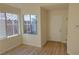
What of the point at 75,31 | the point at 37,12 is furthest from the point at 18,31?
the point at 75,31

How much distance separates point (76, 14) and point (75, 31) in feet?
1.76

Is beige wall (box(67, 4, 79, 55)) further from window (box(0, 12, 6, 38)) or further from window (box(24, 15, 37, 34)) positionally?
window (box(0, 12, 6, 38))

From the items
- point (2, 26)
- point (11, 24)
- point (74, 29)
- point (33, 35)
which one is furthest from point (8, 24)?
point (74, 29)

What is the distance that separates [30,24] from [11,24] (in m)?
1.00

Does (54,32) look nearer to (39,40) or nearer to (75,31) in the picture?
(39,40)

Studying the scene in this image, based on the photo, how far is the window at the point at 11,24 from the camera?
445 centimetres

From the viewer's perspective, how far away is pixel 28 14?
5.19 meters

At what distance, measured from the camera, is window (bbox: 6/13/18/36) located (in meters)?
4.45

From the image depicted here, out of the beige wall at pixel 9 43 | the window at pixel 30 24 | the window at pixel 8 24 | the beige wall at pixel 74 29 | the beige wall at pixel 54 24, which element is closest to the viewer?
the beige wall at pixel 74 29

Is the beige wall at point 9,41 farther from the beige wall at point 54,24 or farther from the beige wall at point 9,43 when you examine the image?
the beige wall at point 54,24

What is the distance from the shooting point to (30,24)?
5.33m

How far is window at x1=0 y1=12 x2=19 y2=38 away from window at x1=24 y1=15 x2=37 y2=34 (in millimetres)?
473

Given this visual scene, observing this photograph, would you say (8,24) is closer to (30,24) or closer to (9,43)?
(9,43)

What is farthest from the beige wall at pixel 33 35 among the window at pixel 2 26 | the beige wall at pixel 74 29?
the beige wall at pixel 74 29
